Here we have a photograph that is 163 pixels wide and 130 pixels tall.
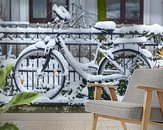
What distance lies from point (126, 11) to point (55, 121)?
1.96 meters

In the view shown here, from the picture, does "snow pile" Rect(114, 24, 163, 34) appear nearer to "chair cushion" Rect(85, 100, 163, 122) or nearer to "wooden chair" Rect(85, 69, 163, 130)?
"wooden chair" Rect(85, 69, 163, 130)

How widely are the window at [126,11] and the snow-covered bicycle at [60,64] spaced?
135 mm

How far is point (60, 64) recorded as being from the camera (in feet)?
19.6

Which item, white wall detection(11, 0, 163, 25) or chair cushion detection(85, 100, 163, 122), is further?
white wall detection(11, 0, 163, 25)

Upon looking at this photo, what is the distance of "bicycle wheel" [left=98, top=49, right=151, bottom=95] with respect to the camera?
596cm

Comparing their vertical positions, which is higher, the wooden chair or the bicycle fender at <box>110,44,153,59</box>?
the bicycle fender at <box>110,44,153,59</box>

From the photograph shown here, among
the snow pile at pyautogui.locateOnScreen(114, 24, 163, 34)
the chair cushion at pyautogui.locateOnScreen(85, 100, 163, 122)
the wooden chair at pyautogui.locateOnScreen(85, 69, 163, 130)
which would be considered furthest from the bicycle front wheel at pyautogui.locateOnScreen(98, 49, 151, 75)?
the chair cushion at pyautogui.locateOnScreen(85, 100, 163, 122)

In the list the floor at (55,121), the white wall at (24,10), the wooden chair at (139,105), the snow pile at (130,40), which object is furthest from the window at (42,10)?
the wooden chair at (139,105)

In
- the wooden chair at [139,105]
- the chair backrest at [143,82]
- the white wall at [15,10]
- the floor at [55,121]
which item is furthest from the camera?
the white wall at [15,10]

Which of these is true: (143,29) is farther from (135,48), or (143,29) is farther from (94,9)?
(94,9)

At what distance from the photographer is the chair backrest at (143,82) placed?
4.16 meters

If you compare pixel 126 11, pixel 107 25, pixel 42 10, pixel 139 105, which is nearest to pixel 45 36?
pixel 42 10

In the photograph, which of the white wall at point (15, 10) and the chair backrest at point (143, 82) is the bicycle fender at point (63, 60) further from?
the chair backrest at point (143, 82)

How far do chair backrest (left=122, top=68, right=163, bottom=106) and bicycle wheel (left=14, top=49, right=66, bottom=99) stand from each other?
5.68 ft
